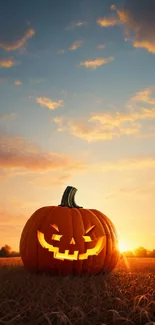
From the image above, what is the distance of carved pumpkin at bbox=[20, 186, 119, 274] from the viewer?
24.3 ft

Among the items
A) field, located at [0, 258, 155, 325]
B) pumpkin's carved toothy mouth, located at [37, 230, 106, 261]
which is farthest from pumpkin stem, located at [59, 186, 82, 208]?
field, located at [0, 258, 155, 325]

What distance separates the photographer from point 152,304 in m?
4.41

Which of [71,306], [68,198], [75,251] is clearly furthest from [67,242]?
[71,306]

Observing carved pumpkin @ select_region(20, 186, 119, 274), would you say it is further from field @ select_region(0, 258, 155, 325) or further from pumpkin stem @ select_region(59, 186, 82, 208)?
field @ select_region(0, 258, 155, 325)

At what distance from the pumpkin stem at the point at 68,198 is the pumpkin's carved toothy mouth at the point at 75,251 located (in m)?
0.94

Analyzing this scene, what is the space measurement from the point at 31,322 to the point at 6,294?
5.06ft

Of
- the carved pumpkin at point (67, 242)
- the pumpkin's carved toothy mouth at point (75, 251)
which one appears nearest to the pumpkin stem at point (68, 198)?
the carved pumpkin at point (67, 242)

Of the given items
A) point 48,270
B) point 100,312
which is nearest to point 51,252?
point 48,270

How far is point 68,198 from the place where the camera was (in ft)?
27.2

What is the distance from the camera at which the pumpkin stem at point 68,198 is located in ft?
27.1

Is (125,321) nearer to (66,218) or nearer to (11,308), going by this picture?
(11,308)

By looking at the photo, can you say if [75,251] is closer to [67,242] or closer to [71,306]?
[67,242]

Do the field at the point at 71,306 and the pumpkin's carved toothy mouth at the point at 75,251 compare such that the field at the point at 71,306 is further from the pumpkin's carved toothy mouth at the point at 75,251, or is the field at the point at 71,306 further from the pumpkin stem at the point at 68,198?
the pumpkin stem at the point at 68,198

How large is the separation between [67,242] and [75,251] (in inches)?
9.1
